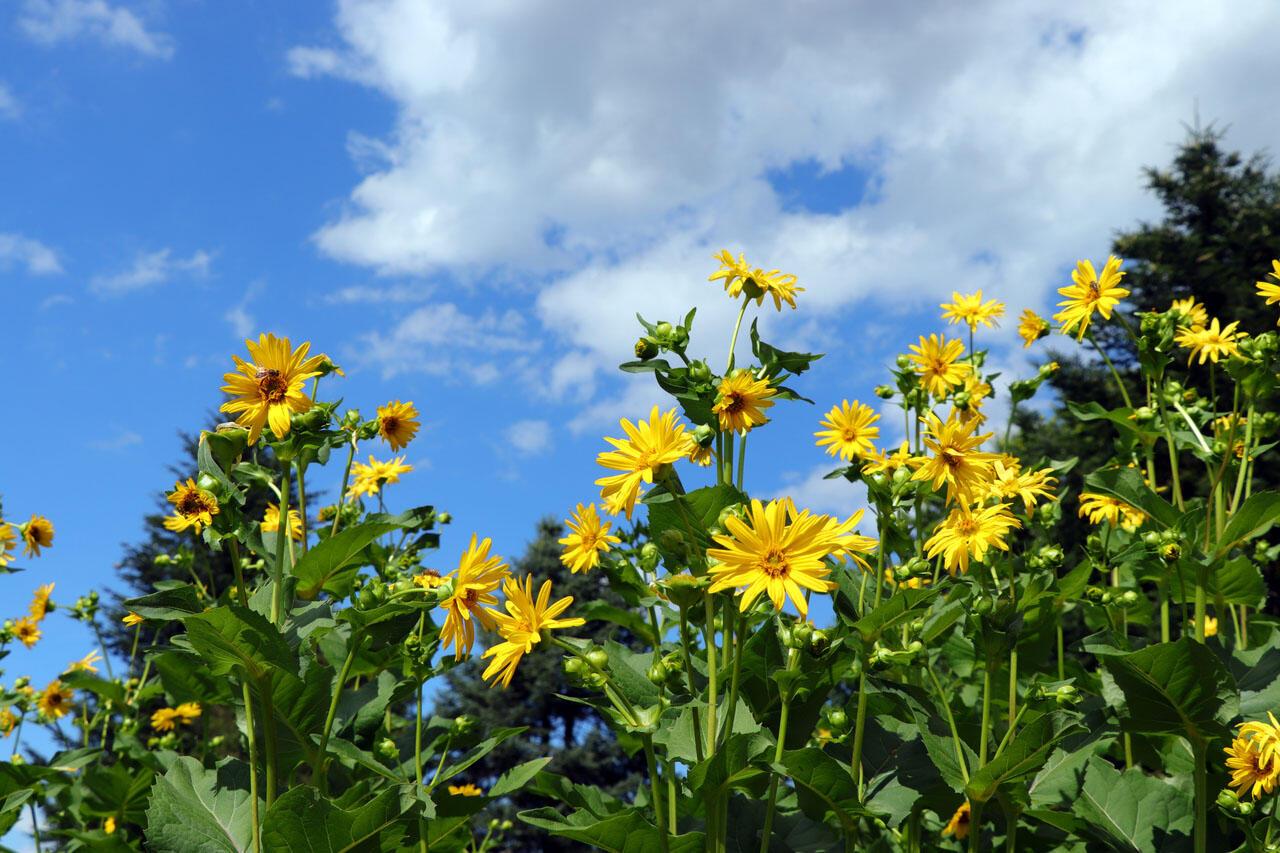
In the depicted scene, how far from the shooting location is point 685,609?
2164 mm

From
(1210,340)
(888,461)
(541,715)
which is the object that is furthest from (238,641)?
(541,715)

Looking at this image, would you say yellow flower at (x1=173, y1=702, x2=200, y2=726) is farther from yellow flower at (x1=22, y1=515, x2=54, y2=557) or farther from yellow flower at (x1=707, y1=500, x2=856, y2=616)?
yellow flower at (x1=707, y1=500, x2=856, y2=616)

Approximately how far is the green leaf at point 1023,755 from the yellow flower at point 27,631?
17.6 feet

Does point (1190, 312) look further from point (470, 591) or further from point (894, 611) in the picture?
point (470, 591)

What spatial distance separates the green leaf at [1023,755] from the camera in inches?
95.7

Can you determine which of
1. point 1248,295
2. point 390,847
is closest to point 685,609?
point 390,847

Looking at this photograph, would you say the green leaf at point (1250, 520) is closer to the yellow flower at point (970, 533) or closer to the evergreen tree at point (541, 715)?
the yellow flower at point (970, 533)

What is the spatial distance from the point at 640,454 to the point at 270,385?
101cm

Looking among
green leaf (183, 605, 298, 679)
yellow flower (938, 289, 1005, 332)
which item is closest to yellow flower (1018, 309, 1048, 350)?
yellow flower (938, 289, 1005, 332)

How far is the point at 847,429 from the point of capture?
350 centimetres

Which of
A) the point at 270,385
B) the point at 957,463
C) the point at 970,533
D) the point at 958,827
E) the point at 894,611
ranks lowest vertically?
the point at 958,827

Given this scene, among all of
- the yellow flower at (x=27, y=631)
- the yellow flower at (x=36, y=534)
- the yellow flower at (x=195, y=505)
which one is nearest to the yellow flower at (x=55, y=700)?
the yellow flower at (x=27, y=631)

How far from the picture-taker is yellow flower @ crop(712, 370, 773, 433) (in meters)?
2.43

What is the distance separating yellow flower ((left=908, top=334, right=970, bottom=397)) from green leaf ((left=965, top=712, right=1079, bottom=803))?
63.0 inches
